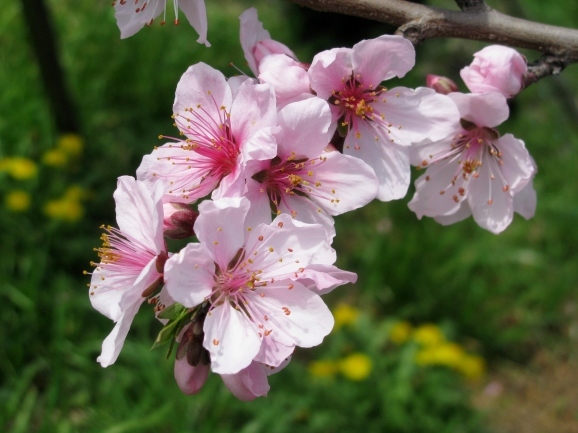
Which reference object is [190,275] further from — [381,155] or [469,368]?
[469,368]

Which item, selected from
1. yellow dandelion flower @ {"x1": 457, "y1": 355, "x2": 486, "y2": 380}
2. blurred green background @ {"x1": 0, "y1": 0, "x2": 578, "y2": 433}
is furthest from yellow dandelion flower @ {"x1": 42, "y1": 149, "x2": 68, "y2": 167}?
yellow dandelion flower @ {"x1": 457, "y1": 355, "x2": 486, "y2": 380}

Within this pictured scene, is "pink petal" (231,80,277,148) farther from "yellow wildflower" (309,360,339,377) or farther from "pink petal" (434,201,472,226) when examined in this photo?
"yellow wildflower" (309,360,339,377)

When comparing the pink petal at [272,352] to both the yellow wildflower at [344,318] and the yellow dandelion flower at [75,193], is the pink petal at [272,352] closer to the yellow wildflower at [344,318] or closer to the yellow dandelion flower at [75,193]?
the yellow wildflower at [344,318]

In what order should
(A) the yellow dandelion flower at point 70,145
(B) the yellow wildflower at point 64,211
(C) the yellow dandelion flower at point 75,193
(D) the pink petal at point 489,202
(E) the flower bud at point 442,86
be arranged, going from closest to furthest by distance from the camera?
(E) the flower bud at point 442,86 → (D) the pink petal at point 489,202 → (B) the yellow wildflower at point 64,211 → (C) the yellow dandelion flower at point 75,193 → (A) the yellow dandelion flower at point 70,145

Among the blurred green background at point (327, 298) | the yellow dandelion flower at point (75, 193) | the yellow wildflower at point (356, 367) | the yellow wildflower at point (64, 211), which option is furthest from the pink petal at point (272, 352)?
the yellow dandelion flower at point (75, 193)

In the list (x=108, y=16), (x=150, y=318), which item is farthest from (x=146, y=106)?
(x=150, y=318)


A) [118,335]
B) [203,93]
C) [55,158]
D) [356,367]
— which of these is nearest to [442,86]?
[203,93]

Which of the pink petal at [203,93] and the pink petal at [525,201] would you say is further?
the pink petal at [525,201]
